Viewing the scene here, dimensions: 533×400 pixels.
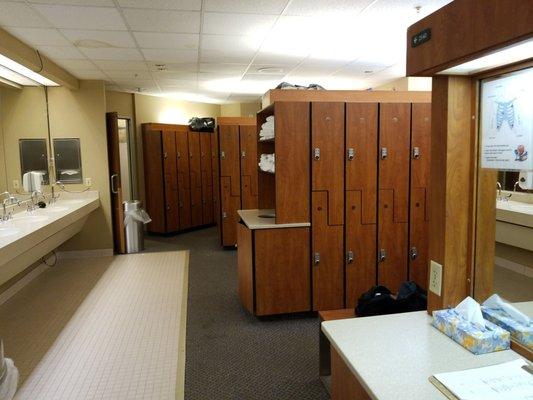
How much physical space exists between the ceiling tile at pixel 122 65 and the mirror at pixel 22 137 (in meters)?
1.15

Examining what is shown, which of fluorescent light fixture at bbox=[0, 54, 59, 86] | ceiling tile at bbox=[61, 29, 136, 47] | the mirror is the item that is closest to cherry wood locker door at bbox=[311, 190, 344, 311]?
ceiling tile at bbox=[61, 29, 136, 47]

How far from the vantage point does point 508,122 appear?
134 cm

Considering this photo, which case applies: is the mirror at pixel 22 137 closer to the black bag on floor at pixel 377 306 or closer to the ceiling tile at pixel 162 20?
the ceiling tile at pixel 162 20

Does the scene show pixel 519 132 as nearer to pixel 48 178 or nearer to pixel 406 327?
pixel 406 327

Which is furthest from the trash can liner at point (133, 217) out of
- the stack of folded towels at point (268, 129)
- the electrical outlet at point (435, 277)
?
the electrical outlet at point (435, 277)

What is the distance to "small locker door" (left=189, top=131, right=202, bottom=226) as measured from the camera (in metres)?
7.77

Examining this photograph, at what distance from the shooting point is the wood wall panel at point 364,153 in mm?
3473

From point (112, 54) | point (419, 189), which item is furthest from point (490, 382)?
point (112, 54)

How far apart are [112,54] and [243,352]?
341 centimetres

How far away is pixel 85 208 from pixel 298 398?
12.5 feet

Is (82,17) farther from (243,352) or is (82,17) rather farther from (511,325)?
(511,325)

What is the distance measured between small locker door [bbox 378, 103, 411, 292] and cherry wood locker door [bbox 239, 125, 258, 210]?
275cm

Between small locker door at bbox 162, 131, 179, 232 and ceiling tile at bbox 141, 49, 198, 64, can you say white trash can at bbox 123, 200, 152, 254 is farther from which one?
ceiling tile at bbox 141, 49, 198, 64

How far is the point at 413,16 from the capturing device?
10.9ft
